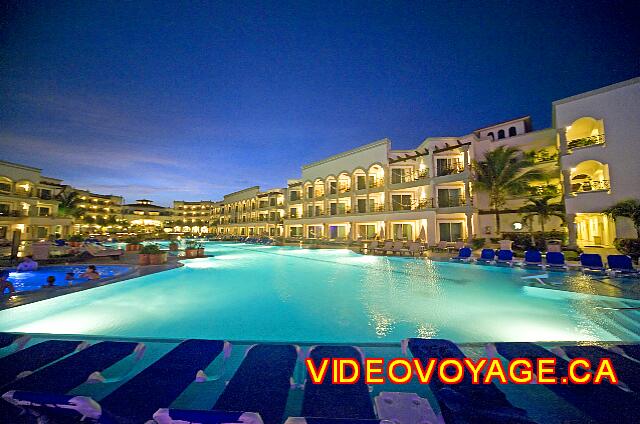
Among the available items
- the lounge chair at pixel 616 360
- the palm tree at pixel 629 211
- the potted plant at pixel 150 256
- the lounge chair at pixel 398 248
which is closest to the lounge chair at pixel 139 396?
the lounge chair at pixel 616 360

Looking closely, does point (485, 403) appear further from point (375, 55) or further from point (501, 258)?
point (375, 55)

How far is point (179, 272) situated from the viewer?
40.1 ft

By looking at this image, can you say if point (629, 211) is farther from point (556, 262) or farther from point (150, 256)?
point (150, 256)

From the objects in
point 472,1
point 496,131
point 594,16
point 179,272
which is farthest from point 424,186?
point 594,16

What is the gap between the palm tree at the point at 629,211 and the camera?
13.4m

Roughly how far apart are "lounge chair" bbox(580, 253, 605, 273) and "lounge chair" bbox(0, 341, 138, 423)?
14668 millimetres

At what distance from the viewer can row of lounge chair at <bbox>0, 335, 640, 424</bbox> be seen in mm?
2080

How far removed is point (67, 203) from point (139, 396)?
185 feet

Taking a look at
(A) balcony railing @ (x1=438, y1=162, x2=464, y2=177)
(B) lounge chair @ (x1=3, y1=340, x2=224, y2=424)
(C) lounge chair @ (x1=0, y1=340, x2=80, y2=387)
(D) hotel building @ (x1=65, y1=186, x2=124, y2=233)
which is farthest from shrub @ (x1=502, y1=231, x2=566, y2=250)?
(D) hotel building @ (x1=65, y1=186, x2=124, y2=233)

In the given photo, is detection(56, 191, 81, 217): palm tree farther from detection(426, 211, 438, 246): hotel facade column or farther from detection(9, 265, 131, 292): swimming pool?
detection(426, 211, 438, 246): hotel facade column

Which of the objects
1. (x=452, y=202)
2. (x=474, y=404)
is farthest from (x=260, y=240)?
(x=474, y=404)

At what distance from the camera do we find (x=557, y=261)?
1101cm

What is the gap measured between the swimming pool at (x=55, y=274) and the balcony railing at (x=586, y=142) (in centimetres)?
2783

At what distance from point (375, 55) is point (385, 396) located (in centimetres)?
4419
